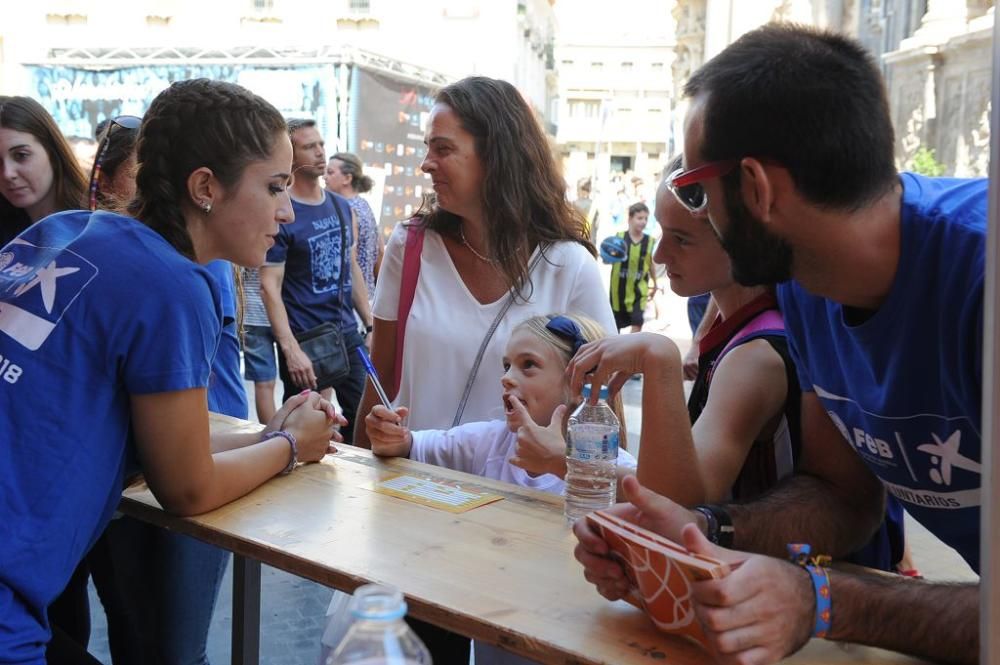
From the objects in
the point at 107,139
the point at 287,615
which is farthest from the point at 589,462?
the point at 287,615

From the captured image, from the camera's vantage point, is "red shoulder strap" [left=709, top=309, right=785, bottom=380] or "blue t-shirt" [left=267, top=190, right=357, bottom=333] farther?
"blue t-shirt" [left=267, top=190, right=357, bottom=333]

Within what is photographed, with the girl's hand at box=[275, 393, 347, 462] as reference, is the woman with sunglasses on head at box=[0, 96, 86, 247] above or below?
above

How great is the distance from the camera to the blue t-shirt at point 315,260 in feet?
16.2

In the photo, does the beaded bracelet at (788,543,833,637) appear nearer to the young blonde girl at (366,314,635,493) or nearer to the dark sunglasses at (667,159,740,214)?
the dark sunglasses at (667,159,740,214)

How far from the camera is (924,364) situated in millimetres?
1452

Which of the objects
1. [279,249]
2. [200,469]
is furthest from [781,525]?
[279,249]

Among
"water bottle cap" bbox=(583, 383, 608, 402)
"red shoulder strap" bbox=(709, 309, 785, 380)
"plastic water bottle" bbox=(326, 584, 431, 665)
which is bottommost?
"plastic water bottle" bbox=(326, 584, 431, 665)

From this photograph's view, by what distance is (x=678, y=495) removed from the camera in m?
1.77

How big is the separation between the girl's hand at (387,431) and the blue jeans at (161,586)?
557 millimetres

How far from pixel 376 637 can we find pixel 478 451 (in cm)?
155

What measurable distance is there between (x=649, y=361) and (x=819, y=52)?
621 mm

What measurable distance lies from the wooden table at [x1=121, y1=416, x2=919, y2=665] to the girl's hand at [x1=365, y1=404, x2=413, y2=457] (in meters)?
0.05

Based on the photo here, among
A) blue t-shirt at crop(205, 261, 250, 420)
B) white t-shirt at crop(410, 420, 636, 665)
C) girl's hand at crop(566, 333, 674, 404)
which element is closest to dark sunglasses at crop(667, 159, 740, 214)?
girl's hand at crop(566, 333, 674, 404)

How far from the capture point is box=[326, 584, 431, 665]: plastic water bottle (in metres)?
0.90
